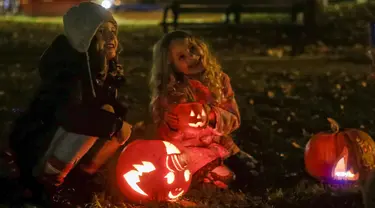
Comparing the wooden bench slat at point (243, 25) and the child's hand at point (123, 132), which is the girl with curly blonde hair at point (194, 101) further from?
the wooden bench slat at point (243, 25)

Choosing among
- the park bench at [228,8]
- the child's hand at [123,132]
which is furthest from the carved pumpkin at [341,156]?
the park bench at [228,8]

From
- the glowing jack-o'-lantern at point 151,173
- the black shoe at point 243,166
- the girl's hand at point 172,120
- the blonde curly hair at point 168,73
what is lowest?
the black shoe at point 243,166

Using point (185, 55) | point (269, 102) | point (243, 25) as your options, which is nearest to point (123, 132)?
point (185, 55)

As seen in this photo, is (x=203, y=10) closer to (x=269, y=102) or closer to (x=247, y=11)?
(x=247, y=11)

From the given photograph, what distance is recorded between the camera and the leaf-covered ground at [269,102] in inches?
175

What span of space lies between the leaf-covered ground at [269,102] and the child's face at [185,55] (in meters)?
0.86

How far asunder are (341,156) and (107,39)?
1809 mm

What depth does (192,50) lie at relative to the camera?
181 inches

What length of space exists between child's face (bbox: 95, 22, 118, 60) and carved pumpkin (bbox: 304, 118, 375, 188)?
158 centimetres

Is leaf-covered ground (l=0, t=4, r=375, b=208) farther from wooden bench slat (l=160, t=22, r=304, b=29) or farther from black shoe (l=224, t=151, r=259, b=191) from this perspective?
wooden bench slat (l=160, t=22, r=304, b=29)

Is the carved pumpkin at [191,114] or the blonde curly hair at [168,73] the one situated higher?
the blonde curly hair at [168,73]

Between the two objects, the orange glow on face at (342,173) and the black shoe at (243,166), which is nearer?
the orange glow on face at (342,173)

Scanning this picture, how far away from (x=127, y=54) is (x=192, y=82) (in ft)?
19.7

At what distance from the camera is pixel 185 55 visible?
4594 mm
